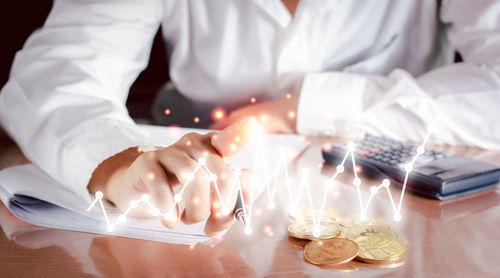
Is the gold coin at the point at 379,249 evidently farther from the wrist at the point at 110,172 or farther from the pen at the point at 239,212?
the wrist at the point at 110,172

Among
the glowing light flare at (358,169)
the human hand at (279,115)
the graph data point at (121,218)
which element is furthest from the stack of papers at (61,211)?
the human hand at (279,115)

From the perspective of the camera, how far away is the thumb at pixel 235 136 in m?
0.35

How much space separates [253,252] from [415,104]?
502 mm

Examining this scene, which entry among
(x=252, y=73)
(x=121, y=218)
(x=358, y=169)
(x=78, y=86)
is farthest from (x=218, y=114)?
(x=121, y=218)

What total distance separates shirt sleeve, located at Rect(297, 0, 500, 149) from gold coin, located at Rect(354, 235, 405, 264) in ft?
1.36

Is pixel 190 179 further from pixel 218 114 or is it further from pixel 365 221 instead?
pixel 218 114

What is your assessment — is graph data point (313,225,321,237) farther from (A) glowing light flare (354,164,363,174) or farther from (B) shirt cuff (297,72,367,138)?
(B) shirt cuff (297,72,367,138)

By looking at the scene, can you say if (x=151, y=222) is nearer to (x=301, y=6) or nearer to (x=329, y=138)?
(x=329, y=138)

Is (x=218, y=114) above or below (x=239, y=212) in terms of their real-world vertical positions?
below

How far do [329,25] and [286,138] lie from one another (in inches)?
15.9

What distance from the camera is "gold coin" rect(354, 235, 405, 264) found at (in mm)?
332

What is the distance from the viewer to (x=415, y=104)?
74 cm

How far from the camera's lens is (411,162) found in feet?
1.70

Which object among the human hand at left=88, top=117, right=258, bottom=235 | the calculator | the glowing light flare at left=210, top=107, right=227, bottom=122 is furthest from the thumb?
the glowing light flare at left=210, top=107, right=227, bottom=122
